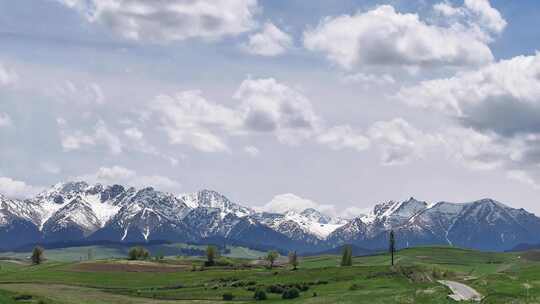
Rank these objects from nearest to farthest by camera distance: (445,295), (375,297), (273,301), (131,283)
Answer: (445,295) < (375,297) < (273,301) < (131,283)

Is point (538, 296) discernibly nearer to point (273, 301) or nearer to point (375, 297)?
point (375, 297)

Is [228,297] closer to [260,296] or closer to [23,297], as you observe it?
[260,296]

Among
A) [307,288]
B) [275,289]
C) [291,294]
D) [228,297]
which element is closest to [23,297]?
[228,297]

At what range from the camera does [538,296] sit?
9875 centimetres

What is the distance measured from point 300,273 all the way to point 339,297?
71252mm

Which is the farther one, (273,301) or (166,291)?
(166,291)

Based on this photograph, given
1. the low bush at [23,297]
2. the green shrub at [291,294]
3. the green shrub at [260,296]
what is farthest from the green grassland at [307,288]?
the green shrub at [291,294]

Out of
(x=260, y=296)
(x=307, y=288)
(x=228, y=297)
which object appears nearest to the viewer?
(x=260, y=296)

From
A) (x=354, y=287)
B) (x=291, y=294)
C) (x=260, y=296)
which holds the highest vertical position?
(x=354, y=287)

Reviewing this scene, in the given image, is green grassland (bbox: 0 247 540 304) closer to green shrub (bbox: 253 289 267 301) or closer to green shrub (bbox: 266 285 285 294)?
green shrub (bbox: 253 289 267 301)

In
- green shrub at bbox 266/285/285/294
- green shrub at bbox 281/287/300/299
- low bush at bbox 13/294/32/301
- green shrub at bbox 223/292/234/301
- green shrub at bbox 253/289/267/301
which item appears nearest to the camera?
low bush at bbox 13/294/32/301

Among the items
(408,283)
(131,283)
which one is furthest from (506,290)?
(131,283)

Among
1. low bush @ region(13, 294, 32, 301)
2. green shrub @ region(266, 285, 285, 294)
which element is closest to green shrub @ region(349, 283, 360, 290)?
green shrub @ region(266, 285, 285, 294)

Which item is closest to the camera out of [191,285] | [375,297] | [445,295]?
[445,295]
